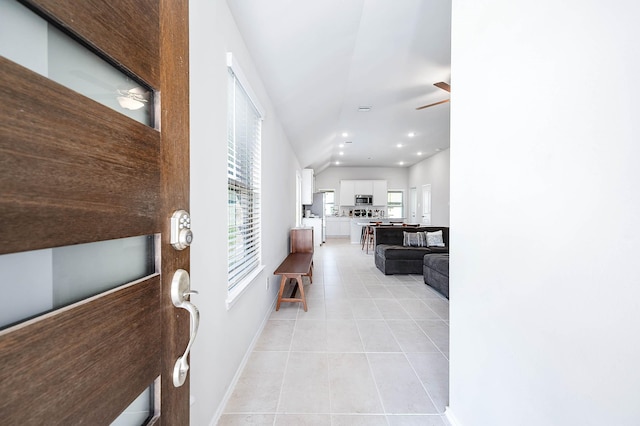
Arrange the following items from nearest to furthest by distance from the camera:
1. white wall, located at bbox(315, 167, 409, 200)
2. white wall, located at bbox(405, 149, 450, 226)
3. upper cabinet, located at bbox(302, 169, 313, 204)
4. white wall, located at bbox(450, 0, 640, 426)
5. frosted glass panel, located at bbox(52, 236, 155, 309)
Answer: frosted glass panel, located at bbox(52, 236, 155, 309) → white wall, located at bbox(450, 0, 640, 426) → white wall, located at bbox(405, 149, 450, 226) → upper cabinet, located at bbox(302, 169, 313, 204) → white wall, located at bbox(315, 167, 409, 200)

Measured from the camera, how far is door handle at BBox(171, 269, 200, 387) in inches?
26.1

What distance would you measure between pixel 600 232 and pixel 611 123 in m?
0.31

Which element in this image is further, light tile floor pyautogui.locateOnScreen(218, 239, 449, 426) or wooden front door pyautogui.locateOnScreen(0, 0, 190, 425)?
light tile floor pyautogui.locateOnScreen(218, 239, 449, 426)

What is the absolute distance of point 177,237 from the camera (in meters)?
0.68

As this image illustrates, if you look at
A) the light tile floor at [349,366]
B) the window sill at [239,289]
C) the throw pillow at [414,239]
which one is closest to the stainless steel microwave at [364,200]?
the throw pillow at [414,239]

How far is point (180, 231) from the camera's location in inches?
27.3

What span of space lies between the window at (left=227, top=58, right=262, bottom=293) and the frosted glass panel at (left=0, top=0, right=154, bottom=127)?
130 cm

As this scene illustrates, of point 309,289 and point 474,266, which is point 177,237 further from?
point 309,289

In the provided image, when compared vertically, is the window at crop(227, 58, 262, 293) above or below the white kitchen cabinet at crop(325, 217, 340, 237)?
above

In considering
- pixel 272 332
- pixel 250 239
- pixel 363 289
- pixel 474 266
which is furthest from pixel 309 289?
pixel 474 266

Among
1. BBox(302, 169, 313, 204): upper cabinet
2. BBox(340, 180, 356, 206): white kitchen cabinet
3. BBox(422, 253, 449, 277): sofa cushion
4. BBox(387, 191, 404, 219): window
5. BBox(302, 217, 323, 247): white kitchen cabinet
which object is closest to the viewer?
BBox(422, 253, 449, 277): sofa cushion

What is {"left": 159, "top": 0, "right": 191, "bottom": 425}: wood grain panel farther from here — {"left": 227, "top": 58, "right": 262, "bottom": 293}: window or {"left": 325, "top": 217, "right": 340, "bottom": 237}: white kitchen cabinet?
{"left": 325, "top": 217, "right": 340, "bottom": 237}: white kitchen cabinet

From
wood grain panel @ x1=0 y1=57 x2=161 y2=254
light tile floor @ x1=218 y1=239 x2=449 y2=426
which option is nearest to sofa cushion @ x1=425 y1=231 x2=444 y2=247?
light tile floor @ x1=218 y1=239 x2=449 y2=426

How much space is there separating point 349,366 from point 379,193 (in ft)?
31.1
